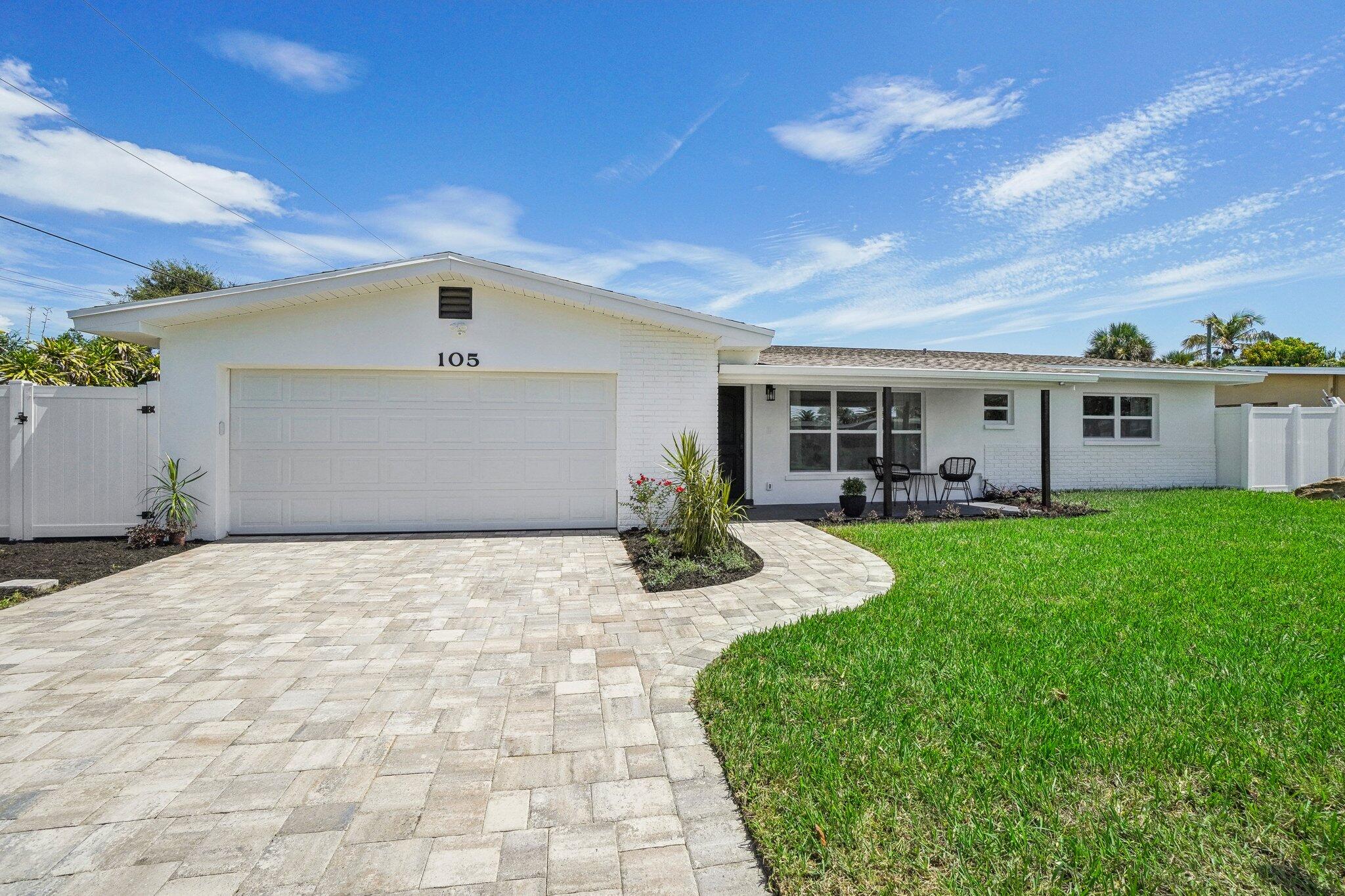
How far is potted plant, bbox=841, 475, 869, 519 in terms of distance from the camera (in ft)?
31.9

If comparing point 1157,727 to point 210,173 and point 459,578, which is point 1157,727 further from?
point 210,173

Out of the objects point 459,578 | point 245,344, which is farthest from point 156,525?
point 459,578

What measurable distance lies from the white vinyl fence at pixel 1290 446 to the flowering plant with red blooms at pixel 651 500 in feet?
43.3

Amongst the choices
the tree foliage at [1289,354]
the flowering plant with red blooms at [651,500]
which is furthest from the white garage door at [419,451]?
the tree foliage at [1289,354]

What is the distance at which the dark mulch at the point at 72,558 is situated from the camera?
20.1 feet

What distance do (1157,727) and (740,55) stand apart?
33.3ft

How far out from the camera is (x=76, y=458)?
7797mm

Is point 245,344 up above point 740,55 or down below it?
below

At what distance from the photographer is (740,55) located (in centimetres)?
939

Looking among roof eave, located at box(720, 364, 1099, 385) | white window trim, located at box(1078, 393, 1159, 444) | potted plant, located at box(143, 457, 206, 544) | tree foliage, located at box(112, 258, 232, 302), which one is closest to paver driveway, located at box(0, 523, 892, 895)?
potted plant, located at box(143, 457, 206, 544)

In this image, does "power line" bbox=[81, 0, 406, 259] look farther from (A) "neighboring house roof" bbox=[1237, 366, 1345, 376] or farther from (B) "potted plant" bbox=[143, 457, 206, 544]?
(A) "neighboring house roof" bbox=[1237, 366, 1345, 376]

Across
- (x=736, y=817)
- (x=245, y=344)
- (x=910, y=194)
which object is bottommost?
(x=736, y=817)

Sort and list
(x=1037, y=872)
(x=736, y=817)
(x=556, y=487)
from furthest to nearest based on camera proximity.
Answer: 1. (x=556, y=487)
2. (x=736, y=817)
3. (x=1037, y=872)

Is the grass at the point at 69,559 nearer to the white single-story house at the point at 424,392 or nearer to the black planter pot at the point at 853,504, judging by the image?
the white single-story house at the point at 424,392
